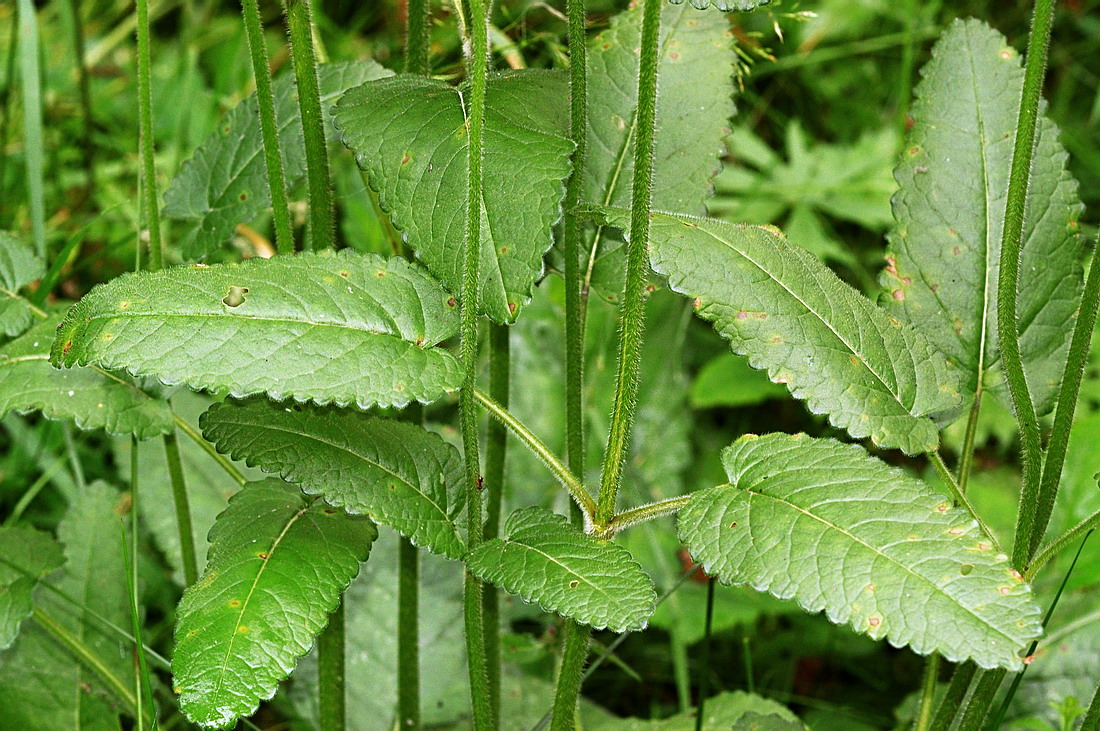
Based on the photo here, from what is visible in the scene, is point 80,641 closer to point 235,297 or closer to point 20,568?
point 20,568

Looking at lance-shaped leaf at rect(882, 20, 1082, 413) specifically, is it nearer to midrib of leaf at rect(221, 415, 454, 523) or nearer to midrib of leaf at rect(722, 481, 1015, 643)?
midrib of leaf at rect(722, 481, 1015, 643)

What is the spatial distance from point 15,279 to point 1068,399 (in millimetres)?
1325

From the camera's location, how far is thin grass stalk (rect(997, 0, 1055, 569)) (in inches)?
45.3

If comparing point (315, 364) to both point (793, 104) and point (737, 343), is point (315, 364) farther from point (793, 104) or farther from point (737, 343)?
point (793, 104)

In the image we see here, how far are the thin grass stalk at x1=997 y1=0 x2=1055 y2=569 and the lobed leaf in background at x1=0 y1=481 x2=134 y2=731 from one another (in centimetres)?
126

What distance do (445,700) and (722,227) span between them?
1013 mm

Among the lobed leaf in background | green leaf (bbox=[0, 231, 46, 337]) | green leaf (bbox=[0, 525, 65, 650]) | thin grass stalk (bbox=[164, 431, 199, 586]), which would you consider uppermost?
green leaf (bbox=[0, 231, 46, 337])

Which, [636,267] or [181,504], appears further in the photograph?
[181,504]

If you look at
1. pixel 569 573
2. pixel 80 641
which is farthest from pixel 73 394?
pixel 569 573

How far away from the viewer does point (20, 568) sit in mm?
1487

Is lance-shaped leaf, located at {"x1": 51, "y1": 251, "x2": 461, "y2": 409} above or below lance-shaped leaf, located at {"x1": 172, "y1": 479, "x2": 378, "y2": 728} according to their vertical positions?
above

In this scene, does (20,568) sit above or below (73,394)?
below

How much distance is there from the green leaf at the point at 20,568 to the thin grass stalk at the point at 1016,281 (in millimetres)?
1202

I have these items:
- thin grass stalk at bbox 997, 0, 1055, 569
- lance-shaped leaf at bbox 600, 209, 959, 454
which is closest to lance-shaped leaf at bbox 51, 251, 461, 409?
lance-shaped leaf at bbox 600, 209, 959, 454
